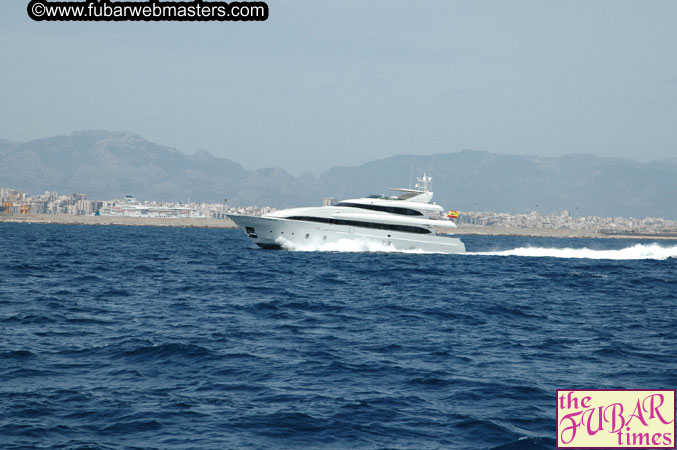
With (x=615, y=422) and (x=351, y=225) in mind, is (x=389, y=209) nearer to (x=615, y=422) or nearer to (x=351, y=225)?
(x=351, y=225)

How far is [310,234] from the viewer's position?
151 ft

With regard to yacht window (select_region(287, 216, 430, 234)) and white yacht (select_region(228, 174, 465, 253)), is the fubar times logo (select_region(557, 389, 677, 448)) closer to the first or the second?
white yacht (select_region(228, 174, 465, 253))

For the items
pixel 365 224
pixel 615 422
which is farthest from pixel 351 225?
pixel 615 422

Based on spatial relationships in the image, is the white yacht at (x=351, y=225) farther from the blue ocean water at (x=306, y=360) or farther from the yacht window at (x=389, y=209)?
the blue ocean water at (x=306, y=360)

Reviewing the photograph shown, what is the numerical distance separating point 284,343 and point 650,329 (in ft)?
34.5

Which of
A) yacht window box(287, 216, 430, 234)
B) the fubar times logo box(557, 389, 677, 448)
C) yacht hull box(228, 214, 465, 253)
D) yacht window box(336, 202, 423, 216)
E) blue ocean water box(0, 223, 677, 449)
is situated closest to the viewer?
the fubar times logo box(557, 389, 677, 448)

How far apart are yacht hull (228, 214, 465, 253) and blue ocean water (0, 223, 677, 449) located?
1784cm

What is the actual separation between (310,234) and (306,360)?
32.7 meters

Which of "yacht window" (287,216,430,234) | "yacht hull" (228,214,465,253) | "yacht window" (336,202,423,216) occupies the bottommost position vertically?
"yacht hull" (228,214,465,253)

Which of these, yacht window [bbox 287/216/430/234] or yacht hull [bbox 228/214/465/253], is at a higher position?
yacht window [bbox 287/216/430/234]

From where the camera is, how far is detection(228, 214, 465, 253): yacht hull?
45.9m

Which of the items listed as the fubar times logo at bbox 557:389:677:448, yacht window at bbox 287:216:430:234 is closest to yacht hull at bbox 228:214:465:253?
yacht window at bbox 287:216:430:234

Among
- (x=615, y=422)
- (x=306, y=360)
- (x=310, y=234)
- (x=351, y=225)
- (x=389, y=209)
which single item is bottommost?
(x=615, y=422)

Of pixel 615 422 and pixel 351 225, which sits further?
pixel 351 225
